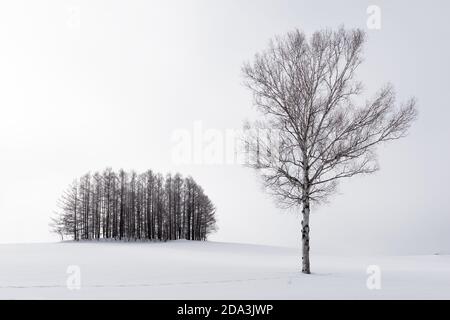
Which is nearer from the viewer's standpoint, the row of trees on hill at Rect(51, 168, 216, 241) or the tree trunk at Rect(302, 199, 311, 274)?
the tree trunk at Rect(302, 199, 311, 274)

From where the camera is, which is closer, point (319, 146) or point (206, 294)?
point (206, 294)

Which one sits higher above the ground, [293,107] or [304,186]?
[293,107]

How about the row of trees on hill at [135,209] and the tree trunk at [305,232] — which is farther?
the row of trees on hill at [135,209]

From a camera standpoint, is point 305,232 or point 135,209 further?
point 135,209

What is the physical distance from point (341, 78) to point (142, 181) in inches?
1895

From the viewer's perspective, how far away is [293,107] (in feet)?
62.2

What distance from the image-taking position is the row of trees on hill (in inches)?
2251

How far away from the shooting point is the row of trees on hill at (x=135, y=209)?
57.2 metres

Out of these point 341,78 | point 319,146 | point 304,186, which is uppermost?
point 341,78

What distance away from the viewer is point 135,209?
60.0 m
